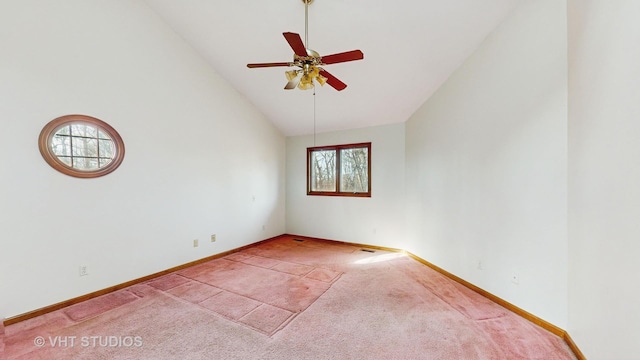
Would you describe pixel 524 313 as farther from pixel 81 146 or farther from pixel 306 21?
pixel 81 146

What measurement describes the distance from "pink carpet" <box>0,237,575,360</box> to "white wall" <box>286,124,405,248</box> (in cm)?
158

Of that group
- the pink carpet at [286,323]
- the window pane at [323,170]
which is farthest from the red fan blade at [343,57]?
the window pane at [323,170]

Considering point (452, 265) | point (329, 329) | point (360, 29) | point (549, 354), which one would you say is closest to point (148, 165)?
point (329, 329)

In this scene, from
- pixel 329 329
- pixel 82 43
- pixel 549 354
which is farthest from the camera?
pixel 82 43

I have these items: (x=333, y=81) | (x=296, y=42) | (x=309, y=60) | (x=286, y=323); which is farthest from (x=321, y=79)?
(x=286, y=323)

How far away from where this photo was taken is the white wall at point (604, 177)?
1313 mm

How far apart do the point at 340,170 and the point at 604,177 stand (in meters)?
4.29

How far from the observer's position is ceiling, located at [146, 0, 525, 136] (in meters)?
2.61

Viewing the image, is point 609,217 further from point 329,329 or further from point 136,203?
point 136,203

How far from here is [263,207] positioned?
5.48 meters

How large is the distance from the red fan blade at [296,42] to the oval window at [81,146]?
272cm

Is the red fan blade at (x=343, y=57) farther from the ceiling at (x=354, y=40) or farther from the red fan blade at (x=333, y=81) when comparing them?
the ceiling at (x=354, y=40)

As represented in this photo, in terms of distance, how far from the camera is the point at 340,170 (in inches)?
220

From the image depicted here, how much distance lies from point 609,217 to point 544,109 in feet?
3.63
